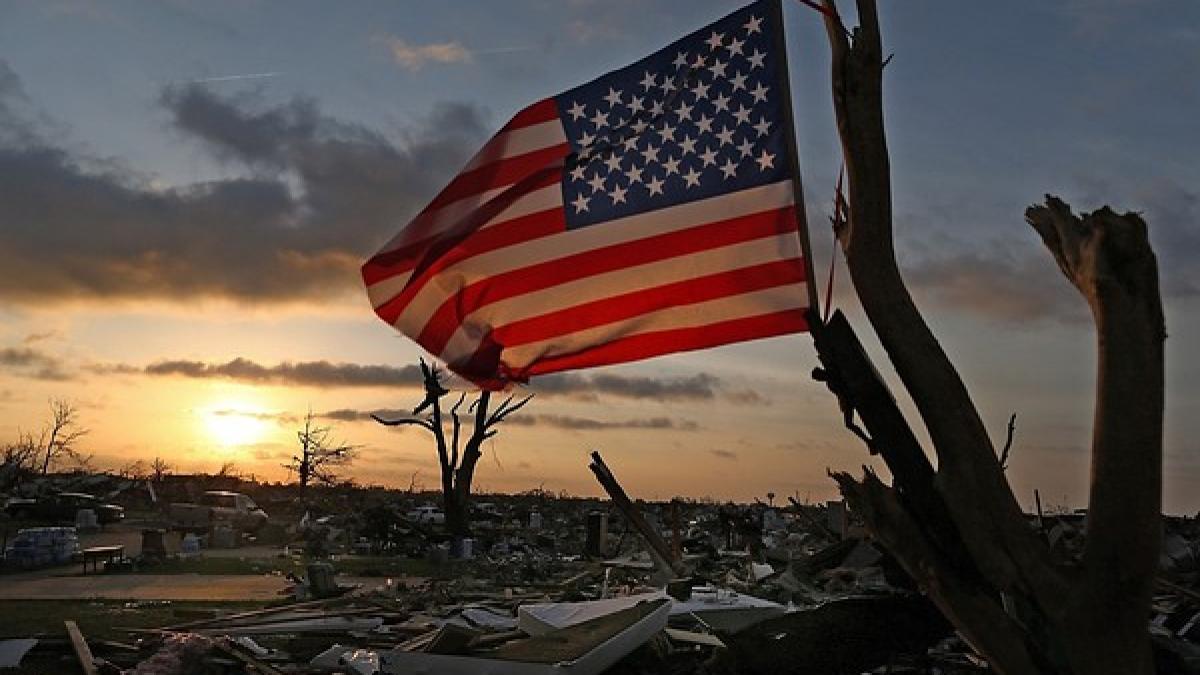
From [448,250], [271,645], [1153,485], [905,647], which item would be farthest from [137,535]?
[1153,485]

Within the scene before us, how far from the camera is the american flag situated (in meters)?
6.65

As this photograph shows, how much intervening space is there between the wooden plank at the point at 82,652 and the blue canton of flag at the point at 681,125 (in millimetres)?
5892

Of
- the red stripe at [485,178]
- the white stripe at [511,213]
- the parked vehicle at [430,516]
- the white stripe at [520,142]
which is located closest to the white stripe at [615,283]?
the white stripe at [511,213]

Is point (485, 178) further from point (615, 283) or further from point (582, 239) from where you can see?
point (615, 283)

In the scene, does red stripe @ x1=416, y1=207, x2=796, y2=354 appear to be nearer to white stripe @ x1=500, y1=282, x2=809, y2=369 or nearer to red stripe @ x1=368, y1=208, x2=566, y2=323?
red stripe @ x1=368, y1=208, x2=566, y2=323

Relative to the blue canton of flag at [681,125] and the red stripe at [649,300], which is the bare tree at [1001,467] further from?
the blue canton of flag at [681,125]

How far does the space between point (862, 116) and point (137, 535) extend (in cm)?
3371

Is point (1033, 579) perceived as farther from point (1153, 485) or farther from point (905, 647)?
point (905, 647)

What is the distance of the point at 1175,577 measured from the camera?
11008mm

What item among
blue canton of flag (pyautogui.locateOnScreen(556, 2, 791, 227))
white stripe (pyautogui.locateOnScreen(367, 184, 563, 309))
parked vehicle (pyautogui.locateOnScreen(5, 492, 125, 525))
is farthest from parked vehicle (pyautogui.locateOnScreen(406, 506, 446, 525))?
blue canton of flag (pyautogui.locateOnScreen(556, 2, 791, 227))

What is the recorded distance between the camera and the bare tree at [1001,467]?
12.6ft

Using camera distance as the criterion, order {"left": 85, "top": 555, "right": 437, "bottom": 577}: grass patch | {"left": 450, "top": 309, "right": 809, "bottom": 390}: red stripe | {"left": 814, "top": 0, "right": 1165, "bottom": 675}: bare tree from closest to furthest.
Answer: {"left": 814, "top": 0, "right": 1165, "bottom": 675}: bare tree
{"left": 450, "top": 309, "right": 809, "bottom": 390}: red stripe
{"left": 85, "top": 555, "right": 437, "bottom": 577}: grass patch

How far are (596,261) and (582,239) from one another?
0.63ft

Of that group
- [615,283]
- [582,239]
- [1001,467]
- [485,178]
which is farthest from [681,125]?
[1001,467]
